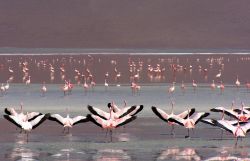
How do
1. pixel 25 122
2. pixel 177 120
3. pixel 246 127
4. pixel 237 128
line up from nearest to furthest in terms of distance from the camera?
1. pixel 237 128
2. pixel 246 127
3. pixel 25 122
4. pixel 177 120

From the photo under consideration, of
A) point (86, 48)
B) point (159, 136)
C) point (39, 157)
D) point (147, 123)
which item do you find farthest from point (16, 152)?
point (86, 48)

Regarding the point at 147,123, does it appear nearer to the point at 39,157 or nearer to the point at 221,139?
the point at 221,139

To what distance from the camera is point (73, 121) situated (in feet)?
85.8

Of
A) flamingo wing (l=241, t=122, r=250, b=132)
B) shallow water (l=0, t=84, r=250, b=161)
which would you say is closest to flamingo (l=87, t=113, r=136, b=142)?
shallow water (l=0, t=84, r=250, b=161)

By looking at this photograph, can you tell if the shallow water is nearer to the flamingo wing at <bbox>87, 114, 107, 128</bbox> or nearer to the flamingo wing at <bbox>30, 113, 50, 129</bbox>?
the flamingo wing at <bbox>30, 113, 50, 129</bbox>

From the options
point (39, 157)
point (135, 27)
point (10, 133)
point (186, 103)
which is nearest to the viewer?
point (39, 157)

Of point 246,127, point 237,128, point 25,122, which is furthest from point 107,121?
point 246,127

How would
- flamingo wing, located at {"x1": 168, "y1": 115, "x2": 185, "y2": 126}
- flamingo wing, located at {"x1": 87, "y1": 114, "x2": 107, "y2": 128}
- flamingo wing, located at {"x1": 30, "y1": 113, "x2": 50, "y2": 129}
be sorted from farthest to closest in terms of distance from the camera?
1. flamingo wing, located at {"x1": 168, "y1": 115, "x2": 185, "y2": 126}
2. flamingo wing, located at {"x1": 30, "y1": 113, "x2": 50, "y2": 129}
3. flamingo wing, located at {"x1": 87, "y1": 114, "x2": 107, "y2": 128}

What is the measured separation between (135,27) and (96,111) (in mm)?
167136

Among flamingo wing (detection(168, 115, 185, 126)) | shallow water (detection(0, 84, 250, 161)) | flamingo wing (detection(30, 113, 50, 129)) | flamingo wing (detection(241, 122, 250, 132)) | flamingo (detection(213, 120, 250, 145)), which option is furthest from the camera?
flamingo wing (detection(168, 115, 185, 126))

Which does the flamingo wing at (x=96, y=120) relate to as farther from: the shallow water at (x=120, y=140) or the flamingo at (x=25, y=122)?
the flamingo at (x=25, y=122)

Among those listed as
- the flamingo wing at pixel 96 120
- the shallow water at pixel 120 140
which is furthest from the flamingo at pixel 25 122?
the flamingo wing at pixel 96 120

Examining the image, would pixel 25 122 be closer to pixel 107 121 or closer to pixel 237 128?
pixel 107 121

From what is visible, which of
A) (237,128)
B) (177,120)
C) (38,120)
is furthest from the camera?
(177,120)
